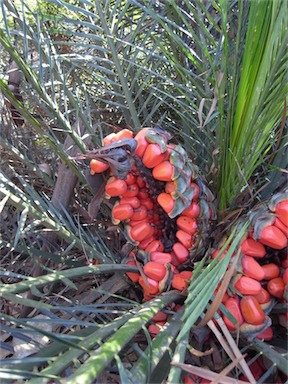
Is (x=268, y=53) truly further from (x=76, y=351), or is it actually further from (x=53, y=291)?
(x=53, y=291)

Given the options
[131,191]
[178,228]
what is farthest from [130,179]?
[178,228]

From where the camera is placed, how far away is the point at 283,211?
0.53m

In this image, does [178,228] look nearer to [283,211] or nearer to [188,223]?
[188,223]

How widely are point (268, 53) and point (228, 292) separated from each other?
0.29m

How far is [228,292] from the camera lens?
1.80 ft

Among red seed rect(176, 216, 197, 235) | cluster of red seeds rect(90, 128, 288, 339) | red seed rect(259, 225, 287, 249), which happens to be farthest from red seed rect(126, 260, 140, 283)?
red seed rect(259, 225, 287, 249)

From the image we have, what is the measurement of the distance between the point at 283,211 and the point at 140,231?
7.8 inches

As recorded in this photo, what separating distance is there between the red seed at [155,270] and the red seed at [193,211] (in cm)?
8

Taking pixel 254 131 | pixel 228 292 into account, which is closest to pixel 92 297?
pixel 228 292

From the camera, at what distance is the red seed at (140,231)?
615 mm

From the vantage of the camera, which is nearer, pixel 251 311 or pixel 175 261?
pixel 251 311

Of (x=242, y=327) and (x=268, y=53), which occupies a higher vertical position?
(x=268, y=53)

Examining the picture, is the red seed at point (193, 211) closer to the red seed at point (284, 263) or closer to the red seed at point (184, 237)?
the red seed at point (184, 237)

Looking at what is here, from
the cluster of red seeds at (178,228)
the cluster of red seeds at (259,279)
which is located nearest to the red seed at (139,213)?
the cluster of red seeds at (178,228)
